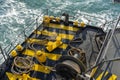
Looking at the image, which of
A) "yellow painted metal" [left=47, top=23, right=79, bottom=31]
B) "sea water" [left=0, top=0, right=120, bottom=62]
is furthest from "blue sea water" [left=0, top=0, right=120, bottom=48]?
"yellow painted metal" [left=47, top=23, right=79, bottom=31]

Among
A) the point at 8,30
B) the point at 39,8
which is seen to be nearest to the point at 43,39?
the point at 8,30

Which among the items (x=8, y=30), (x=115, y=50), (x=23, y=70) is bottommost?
(x=8, y=30)

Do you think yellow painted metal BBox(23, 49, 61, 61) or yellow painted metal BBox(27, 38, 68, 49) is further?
yellow painted metal BBox(27, 38, 68, 49)

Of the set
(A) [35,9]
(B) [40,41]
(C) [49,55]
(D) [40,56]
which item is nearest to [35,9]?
(A) [35,9]

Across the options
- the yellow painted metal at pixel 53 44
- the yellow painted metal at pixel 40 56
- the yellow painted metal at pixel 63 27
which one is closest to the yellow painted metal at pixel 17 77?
the yellow painted metal at pixel 40 56

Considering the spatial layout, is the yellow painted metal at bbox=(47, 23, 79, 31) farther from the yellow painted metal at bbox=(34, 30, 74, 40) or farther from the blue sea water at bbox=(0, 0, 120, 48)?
the blue sea water at bbox=(0, 0, 120, 48)

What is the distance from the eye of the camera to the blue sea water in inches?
893

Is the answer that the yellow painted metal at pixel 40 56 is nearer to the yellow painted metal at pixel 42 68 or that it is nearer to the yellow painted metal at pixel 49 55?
the yellow painted metal at pixel 42 68

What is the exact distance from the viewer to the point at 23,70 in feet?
38.3

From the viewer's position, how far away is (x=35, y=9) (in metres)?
25.0

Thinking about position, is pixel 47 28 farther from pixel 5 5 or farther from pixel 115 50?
pixel 5 5

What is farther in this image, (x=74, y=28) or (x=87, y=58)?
(x=74, y=28)

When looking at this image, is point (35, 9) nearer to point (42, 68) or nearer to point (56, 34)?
point (56, 34)

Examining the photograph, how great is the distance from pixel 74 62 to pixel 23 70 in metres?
3.28
